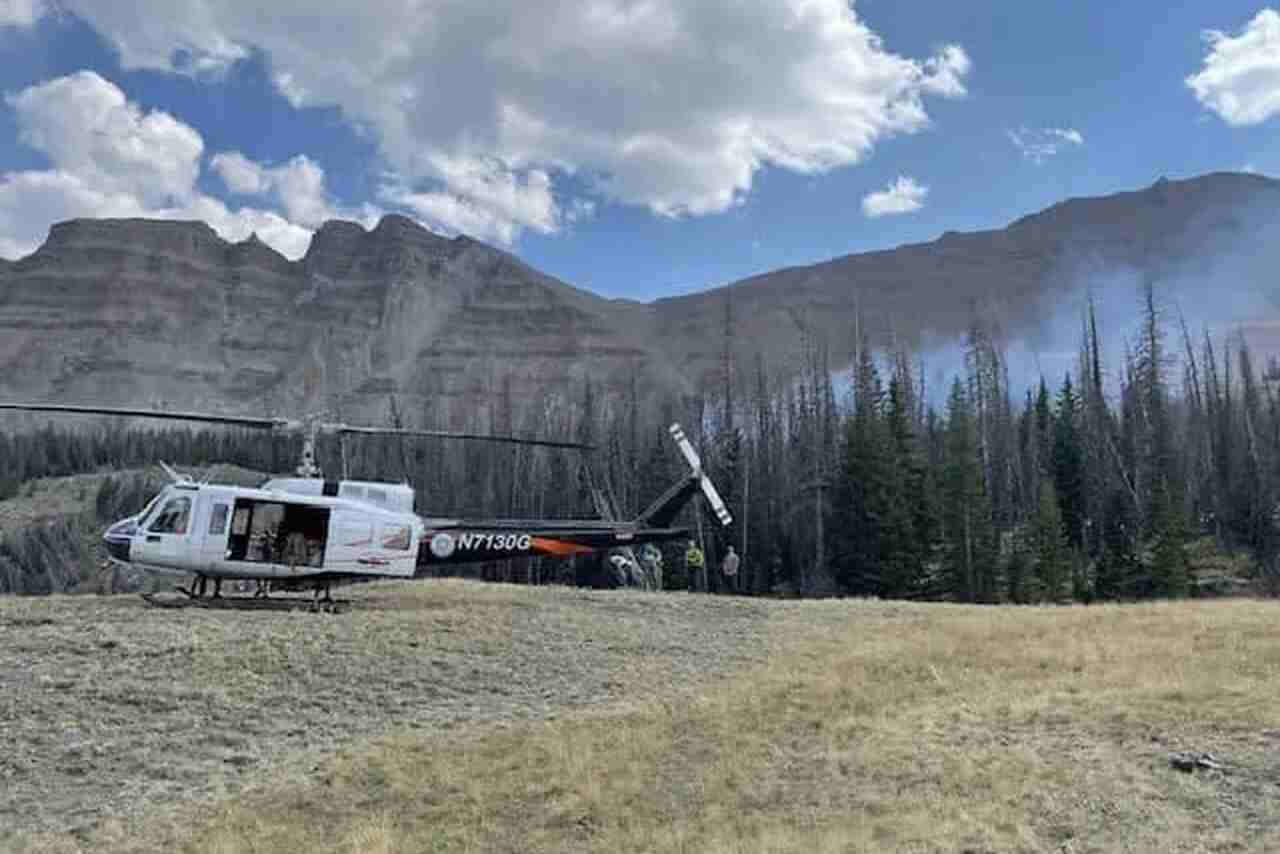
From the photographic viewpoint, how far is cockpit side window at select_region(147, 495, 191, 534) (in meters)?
17.3

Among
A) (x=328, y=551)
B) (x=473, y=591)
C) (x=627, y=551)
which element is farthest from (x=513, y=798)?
(x=627, y=551)

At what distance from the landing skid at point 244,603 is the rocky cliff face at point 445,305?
115587mm

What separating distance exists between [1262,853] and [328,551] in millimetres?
14139

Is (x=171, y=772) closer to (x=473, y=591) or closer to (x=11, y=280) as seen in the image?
(x=473, y=591)

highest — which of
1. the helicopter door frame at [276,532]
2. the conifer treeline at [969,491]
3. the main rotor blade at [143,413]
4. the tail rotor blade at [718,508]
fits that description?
the conifer treeline at [969,491]

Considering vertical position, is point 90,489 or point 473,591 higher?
point 90,489

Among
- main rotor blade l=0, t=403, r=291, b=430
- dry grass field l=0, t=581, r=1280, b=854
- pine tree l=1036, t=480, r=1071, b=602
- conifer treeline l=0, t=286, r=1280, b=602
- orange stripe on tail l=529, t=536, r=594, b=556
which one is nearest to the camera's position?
dry grass field l=0, t=581, r=1280, b=854

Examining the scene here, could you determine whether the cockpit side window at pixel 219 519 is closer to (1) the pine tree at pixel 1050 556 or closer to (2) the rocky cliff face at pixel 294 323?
(1) the pine tree at pixel 1050 556

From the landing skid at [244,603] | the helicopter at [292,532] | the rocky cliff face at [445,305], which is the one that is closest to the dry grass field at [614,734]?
the landing skid at [244,603]

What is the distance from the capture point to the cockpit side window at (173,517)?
17.3m

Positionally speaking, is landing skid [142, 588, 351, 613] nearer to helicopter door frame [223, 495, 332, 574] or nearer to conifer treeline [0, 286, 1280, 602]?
helicopter door frame [223, 495, 332, 574]

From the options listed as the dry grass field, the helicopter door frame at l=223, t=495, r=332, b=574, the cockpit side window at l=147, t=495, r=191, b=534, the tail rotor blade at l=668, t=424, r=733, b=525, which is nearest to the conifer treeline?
the tail rotor blade at l=668, t=424, r=733, b=525

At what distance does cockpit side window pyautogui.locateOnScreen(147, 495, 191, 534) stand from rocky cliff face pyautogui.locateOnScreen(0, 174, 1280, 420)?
11670 centimetres

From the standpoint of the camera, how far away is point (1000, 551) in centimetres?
4412
